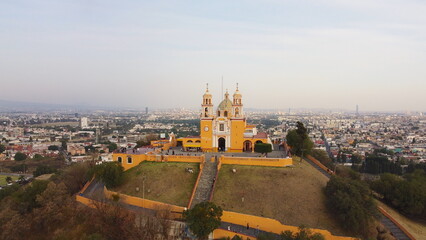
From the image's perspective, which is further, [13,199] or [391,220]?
[13,199]

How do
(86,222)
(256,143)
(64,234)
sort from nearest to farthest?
(64,234) < (86,222) < (256,143)

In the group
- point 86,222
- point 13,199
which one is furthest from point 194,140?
point 13,199

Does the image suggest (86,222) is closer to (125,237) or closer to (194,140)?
(125,237)

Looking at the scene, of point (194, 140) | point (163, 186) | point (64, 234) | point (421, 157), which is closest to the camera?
point (64, 234)

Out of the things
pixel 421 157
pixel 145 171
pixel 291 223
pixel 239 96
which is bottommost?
pixel 421 157

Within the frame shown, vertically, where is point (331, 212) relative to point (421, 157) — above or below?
above

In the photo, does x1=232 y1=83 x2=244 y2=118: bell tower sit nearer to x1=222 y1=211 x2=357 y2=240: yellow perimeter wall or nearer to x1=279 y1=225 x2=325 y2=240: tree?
x1=222 y1=211 x2=357 y2=240: yellow perimeter wall

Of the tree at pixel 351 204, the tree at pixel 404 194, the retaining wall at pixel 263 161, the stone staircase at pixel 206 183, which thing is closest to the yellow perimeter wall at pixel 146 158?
the stone staircase at pixel 206 183
